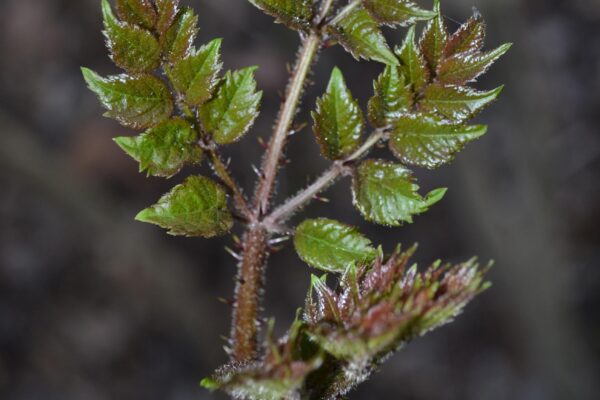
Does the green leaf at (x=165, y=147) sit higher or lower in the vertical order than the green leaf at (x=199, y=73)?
lower

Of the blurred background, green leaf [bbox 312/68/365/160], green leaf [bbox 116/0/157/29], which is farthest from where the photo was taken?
the blurred background

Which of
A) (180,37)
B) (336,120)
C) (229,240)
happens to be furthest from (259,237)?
(229,240)

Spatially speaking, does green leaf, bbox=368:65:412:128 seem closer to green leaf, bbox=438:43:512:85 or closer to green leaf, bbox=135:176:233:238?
green leaf, bbox=438:43:512:85

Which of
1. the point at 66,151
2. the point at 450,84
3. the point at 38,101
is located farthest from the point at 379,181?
the point at 38,101

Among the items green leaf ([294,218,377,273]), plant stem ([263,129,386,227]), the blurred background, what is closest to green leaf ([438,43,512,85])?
plant stem ([263,129,386,227])

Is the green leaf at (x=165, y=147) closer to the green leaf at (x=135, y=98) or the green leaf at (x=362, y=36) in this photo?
the green leaf at (x=135, y=98)

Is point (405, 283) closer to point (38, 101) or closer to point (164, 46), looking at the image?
point (164, 46)

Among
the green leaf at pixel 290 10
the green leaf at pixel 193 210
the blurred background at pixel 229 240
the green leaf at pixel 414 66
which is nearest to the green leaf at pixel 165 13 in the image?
the green leaf at pixel 290 10
